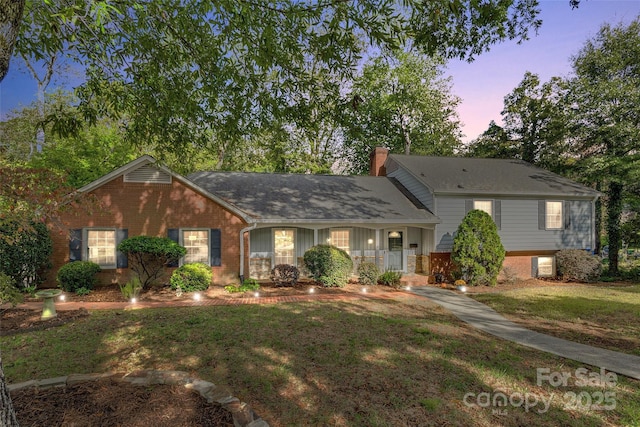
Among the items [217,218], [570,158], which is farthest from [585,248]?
[217,218]

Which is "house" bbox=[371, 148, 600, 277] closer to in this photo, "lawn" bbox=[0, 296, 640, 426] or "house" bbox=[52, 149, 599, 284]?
"house" bbox=[52, 149, 599, 284]

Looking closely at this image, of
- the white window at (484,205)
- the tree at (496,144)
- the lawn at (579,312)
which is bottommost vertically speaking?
the lawn at (579,312)

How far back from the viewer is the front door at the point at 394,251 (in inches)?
564

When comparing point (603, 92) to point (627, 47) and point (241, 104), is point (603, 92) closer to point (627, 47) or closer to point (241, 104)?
point (627, 47)

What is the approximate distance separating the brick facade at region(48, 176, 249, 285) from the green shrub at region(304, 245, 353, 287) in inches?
104

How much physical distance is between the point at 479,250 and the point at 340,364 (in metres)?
9.88

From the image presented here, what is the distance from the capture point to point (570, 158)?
20609mm

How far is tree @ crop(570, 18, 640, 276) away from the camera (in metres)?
15.9

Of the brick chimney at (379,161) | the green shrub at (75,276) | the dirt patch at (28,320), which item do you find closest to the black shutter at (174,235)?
the green shrub at (75,276)

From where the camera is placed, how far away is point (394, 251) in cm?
1453

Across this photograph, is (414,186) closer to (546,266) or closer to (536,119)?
(546,266)

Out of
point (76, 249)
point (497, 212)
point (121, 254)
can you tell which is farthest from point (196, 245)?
point (497, 212)

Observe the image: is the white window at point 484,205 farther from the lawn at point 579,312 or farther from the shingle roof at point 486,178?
the lawn at point 579,312

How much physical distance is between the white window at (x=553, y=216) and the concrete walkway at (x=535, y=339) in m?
8.62
